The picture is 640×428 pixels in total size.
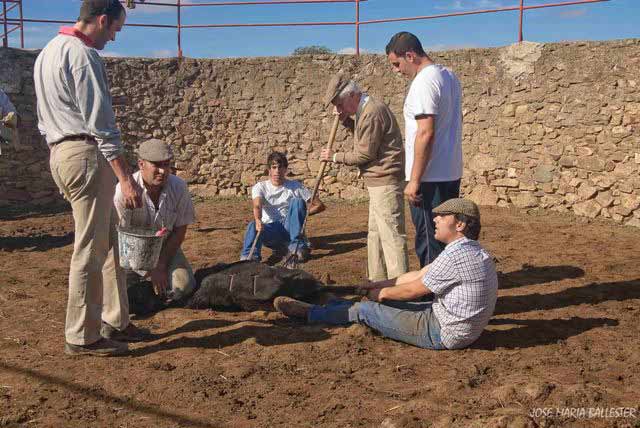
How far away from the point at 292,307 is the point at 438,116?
1.61m

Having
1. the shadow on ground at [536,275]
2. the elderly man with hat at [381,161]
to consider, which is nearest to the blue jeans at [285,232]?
the elderly man with hat at [381,161]

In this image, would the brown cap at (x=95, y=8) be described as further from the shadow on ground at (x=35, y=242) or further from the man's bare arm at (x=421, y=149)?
the shadow on ground at (x=35, y=242)

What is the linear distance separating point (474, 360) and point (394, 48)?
2.03 metres

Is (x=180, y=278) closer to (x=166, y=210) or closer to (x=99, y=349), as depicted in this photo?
(x=166, y=210)

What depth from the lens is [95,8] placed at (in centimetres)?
364

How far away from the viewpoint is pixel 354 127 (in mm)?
5098

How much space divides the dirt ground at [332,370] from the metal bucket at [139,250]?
0.49m

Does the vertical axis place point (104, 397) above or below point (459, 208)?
below

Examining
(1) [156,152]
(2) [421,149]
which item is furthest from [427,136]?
(1) [156,152]

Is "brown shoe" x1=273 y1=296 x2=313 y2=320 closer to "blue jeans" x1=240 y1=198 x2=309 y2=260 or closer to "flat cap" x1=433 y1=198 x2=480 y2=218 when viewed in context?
"flat cap" x1=433 y1=198 x2=480 y2=218

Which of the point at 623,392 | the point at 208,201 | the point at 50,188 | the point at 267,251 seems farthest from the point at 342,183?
the point at 623,392

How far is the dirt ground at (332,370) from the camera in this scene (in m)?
3.20

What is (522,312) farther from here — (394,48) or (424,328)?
(394,48)

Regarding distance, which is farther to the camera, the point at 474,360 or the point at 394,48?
the point at 394,48
